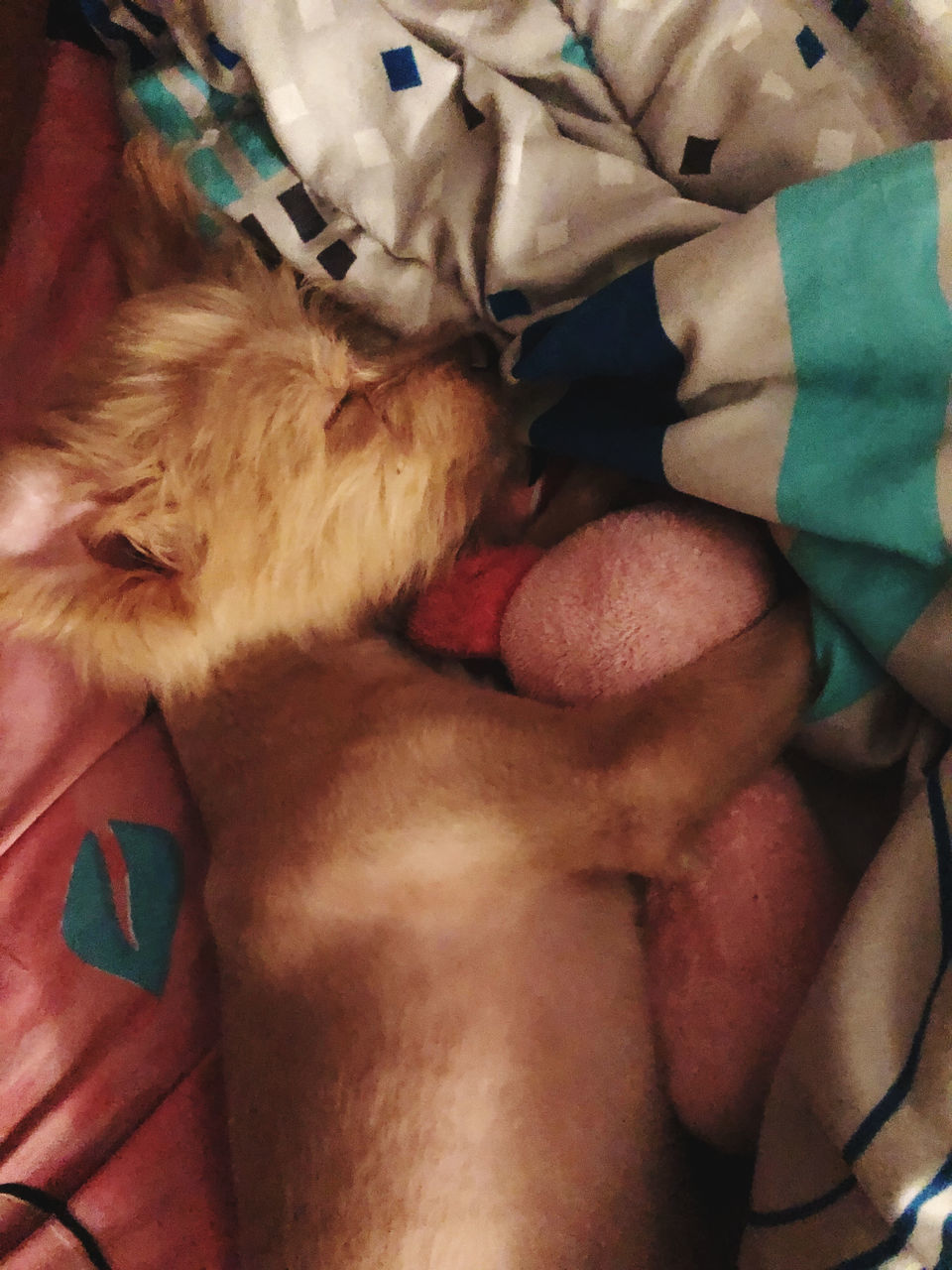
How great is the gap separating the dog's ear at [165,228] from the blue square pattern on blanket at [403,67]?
300mm

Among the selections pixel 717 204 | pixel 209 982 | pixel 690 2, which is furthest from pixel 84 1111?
pixel 690 2

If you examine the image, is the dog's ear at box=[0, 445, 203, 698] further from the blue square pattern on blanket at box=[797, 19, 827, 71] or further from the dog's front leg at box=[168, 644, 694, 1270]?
the blue square pattern on blanket at box=[797, 19, 827, 71]

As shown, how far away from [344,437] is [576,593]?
39 centimetres

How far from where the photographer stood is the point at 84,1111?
1.19m

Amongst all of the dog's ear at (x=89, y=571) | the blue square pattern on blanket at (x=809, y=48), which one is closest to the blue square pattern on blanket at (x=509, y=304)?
the blue square pattern on blanket at (x=809, y=48)

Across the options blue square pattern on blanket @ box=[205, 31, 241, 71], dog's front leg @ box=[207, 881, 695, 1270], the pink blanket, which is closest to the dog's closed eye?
the pink blanket

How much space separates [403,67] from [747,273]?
1.78 feet

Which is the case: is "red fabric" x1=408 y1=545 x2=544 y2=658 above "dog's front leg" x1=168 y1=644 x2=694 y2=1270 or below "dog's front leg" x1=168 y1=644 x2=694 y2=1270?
above

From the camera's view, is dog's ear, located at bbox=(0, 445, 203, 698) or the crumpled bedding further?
dog's ear, located at bbox=(0, 445, 203, 698)

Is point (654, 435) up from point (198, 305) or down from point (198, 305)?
down

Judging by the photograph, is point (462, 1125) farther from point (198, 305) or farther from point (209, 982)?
point (198, 305)

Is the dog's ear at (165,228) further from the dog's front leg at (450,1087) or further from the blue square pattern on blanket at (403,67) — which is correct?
the dog's front leg at (450,1087)

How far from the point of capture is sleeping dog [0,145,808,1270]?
0.99m

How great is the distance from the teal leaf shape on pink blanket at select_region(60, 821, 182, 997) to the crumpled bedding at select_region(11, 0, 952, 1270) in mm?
787
